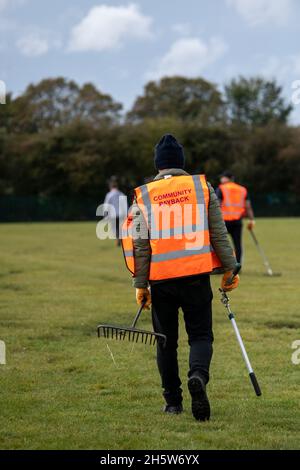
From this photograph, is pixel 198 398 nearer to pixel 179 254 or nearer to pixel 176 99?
pixel 179 254

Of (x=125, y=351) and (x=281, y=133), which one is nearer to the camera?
(x=125, y=351)

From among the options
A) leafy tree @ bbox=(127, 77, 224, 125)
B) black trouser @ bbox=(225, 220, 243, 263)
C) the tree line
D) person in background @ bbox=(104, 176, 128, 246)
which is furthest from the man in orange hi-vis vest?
leafy tree @ bbox=(127, 77, 224, 125)

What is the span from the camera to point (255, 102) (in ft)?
298

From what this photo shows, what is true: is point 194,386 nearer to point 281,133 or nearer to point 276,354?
point 276,354

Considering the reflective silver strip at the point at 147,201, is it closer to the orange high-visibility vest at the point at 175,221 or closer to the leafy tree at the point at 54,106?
the orange high-visibility vest at the point at 175,221

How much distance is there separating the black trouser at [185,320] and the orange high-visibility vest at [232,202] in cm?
1073

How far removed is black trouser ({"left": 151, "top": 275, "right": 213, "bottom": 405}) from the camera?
6.60 metres

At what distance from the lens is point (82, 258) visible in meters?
23.8

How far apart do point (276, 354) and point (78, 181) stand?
61.4 meters

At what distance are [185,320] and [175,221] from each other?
2.69ft

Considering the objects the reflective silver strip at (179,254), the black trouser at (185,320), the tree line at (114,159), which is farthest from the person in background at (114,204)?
the tree line at (114,159)

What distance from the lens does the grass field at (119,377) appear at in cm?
605
